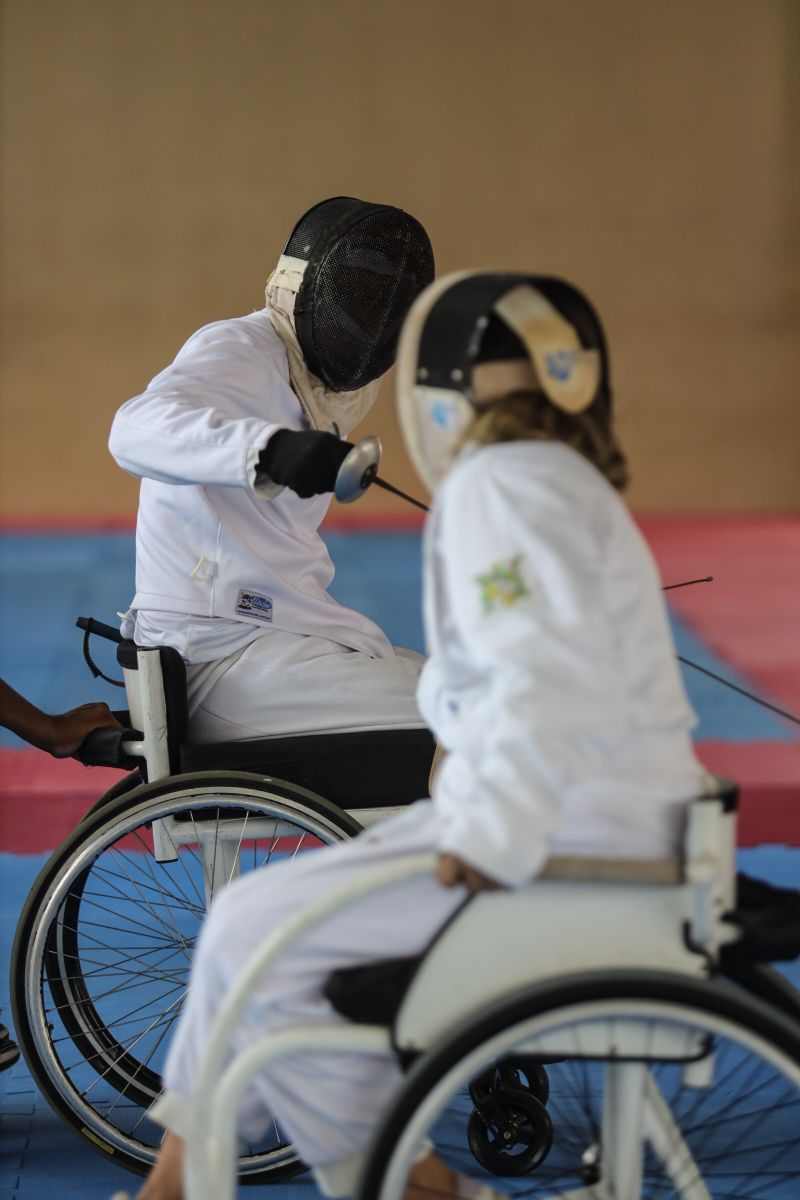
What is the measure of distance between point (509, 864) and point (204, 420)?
2.90 feet

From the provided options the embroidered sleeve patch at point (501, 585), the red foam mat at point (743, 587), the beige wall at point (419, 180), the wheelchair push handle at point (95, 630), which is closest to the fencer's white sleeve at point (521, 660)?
the embroidered sleeve patch at point (501, 585)

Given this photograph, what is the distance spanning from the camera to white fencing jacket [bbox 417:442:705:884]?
133cm

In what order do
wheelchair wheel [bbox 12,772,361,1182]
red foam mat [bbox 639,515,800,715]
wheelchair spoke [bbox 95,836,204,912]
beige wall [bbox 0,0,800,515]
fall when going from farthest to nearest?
1. beige wall [bbox 0,0,800,515]
2. red foam mat [bbox 639,515,800,715]
3. wheelchair spoke [bbox 95,836,204,912]
4. wheelchair wheel [bbox 12,772,361,1182]

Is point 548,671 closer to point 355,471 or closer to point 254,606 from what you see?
point 355,471

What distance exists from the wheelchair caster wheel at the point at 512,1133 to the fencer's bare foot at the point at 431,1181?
0.35 meters

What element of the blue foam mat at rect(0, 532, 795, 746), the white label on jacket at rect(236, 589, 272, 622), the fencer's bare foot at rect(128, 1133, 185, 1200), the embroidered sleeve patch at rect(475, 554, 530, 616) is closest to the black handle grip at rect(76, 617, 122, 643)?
the white label on jacket at rect(236, 589, 272, 622)

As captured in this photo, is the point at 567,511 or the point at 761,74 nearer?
the point at 567,511

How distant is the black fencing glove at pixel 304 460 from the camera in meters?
1.79

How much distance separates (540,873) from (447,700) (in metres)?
0.23

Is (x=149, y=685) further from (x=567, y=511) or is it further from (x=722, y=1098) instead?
(x=722, y=1098)

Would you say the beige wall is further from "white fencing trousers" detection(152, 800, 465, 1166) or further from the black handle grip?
"white fencing trousers" detection(152, 800, 465, 1166)

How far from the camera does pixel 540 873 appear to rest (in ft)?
4.49

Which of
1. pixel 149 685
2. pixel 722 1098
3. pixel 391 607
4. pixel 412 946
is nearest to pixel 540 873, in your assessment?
pixel 412 946

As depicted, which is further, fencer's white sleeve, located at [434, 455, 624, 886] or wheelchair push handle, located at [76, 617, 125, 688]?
wheelchair push handle, located at [76, 617, 125, 688]
